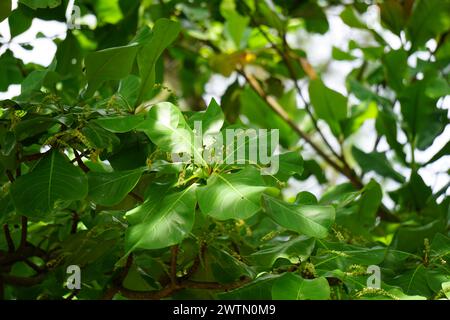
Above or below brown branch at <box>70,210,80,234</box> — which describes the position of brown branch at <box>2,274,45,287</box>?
below

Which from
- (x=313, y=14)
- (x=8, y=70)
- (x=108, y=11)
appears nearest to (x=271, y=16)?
(x=313, y=14)

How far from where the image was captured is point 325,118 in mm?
1523

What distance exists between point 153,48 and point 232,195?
26cm

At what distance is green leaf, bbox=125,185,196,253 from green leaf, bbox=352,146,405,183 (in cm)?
78

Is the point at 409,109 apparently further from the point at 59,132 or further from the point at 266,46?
the point at 59,132

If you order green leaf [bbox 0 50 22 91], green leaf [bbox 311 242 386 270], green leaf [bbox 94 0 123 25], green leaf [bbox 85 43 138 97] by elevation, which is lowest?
green leaf [bbox 311 242 386 270]

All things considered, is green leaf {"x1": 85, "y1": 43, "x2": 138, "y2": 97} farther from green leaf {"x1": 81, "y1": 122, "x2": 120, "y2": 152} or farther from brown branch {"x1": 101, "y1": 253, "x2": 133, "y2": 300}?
brown branch {"x1": 101, "y1": 253, "x2": 133, "y2": 300}

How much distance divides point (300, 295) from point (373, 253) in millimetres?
189

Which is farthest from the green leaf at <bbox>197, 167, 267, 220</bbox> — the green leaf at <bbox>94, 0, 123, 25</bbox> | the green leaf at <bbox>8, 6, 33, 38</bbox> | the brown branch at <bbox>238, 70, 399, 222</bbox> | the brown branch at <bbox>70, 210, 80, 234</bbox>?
the green leaf at <bbox>94, 0, 123, 25</bbox>

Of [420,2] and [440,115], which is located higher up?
[420,2]

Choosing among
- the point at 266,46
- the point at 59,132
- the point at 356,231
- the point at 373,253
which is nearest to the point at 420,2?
the point at 266,46

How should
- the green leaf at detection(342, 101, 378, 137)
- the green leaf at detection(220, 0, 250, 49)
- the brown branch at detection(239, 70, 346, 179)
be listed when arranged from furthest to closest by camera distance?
the green leaf at detection(220, 0, 250, 49) → the brown branch at detection(239, 70, 346, 179) → the green leaf at detection(342, 101, 378, 137)

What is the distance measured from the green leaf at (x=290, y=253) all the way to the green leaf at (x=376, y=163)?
0.64 m

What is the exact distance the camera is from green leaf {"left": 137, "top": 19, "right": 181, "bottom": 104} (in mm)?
884
